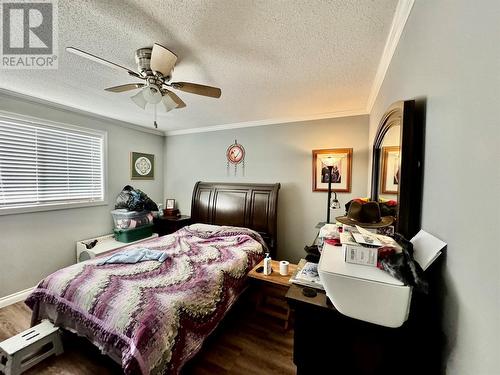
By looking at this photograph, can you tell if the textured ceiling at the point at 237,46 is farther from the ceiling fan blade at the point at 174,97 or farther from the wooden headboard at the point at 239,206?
the wooden headboard at the point at 239,206

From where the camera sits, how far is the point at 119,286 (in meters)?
1.58

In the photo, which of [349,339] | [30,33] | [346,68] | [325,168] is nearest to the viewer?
[349,339]

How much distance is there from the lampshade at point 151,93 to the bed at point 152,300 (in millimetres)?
1500

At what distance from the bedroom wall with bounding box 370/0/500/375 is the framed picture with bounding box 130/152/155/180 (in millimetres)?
3988

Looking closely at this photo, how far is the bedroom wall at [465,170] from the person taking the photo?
471mm

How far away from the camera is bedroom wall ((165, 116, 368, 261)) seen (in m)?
2.86

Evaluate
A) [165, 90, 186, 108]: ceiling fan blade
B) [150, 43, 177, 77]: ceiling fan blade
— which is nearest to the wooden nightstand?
[165, 90, 186, 108]: ceiling fan blade

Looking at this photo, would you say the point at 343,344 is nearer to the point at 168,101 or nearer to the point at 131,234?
the point at 168,101

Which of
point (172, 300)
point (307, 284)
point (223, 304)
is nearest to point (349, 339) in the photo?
point (307, 284)

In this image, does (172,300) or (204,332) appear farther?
(204,332)

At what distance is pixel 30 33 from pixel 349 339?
8.24 feet

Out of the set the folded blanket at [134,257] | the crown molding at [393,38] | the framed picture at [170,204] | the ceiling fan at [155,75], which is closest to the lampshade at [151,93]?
the ceiling fan at [155,75]

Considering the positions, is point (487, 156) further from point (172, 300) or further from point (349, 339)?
point (172, 300)

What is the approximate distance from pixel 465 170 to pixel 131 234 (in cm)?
371
